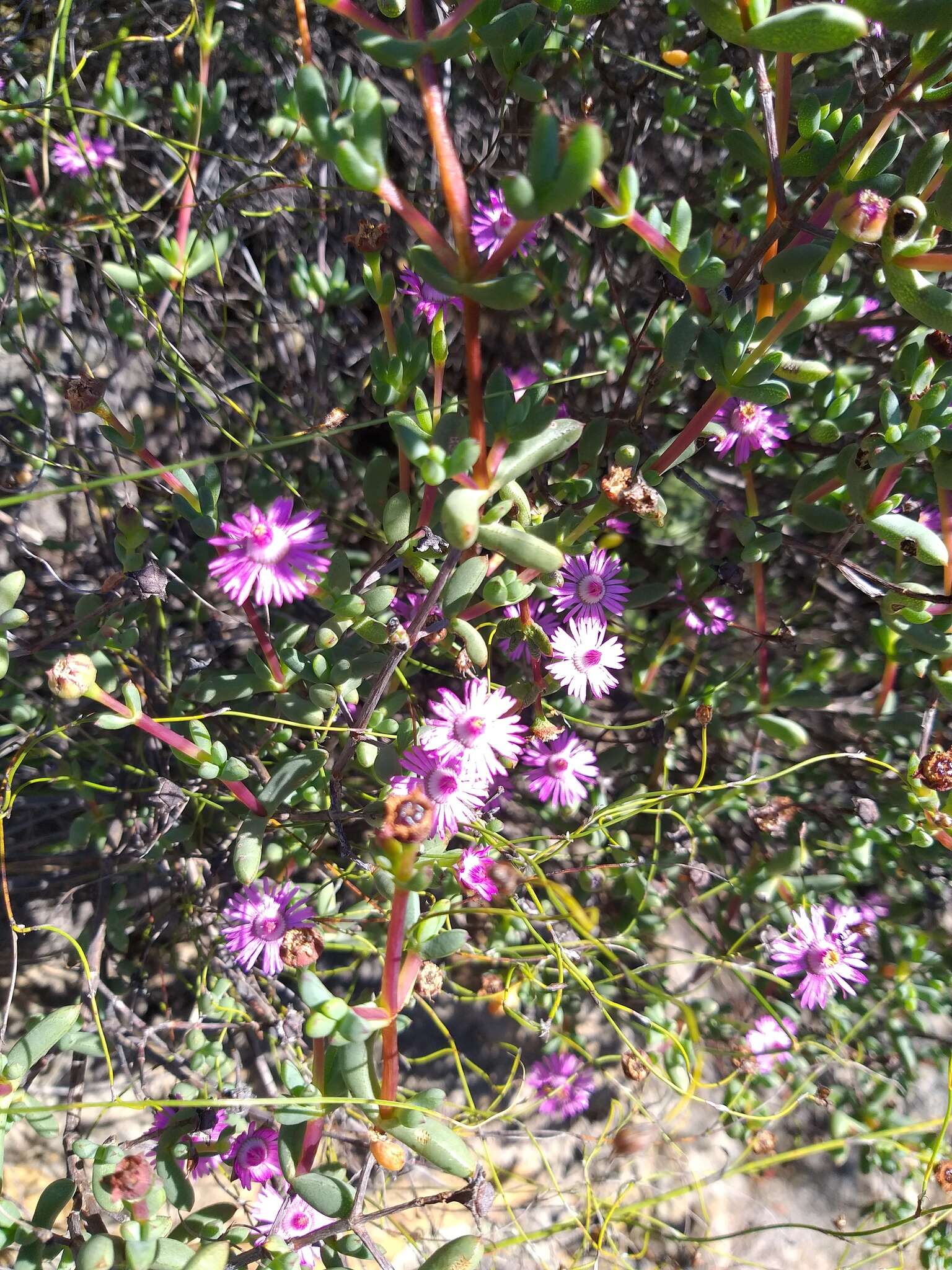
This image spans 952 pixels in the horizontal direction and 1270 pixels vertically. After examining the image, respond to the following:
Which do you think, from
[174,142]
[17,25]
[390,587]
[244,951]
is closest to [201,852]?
[244,951]

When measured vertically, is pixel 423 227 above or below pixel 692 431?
above

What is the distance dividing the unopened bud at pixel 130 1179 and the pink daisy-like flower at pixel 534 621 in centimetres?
75

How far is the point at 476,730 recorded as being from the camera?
113 cm

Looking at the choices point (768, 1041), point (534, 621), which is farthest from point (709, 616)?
point (768, 1041)

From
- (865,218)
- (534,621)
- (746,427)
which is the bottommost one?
(534,621)

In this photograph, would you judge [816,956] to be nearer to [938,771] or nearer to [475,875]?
[938,771]

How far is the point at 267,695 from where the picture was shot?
4.39 feet

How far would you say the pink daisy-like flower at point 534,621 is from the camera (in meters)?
1.18

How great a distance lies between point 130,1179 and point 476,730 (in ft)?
2.09

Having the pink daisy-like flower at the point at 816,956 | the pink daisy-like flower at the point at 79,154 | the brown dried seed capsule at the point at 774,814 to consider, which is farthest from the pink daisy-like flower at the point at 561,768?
the pink daisy-like flower at the point at 79,154

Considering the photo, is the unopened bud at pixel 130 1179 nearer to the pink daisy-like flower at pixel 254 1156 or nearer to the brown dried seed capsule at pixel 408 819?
the pink daisy-like flower at pixel 254 1156

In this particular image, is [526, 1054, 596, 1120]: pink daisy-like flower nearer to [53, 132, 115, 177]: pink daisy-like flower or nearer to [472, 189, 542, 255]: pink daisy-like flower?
[472, 189, 542, 255]: pink daisy-like flower

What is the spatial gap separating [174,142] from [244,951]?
1156 mm

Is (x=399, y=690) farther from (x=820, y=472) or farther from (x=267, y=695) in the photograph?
(x=820, y=472)
